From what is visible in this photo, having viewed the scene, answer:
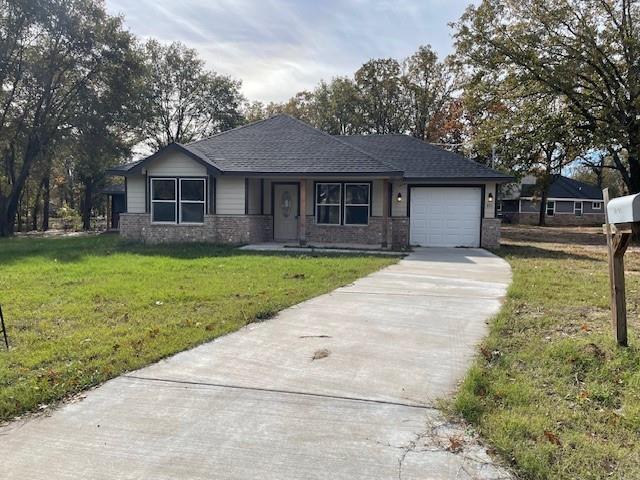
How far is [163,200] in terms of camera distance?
670 inches

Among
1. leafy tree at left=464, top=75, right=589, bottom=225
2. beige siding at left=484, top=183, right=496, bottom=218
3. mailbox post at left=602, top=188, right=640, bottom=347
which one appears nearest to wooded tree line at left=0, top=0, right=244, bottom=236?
leafy tree at left=464, top=75, right=589, bottom=225

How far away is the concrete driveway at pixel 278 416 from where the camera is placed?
281cm

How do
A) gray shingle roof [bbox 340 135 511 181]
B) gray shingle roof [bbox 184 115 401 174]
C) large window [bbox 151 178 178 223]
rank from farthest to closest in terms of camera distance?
gray shingle roof [bbox 340 135 511 181] < large window [bbox 151 178 178 223] < gray shingle roof [bbox 184 115 401 174]

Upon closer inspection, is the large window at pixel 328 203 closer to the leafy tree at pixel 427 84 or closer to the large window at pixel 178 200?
the large window at pixel 178 200

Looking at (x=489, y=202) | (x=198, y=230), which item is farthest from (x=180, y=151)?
(x=489, y=202)

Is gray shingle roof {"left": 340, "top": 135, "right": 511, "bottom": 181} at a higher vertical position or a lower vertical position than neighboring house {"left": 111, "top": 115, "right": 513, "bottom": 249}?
higher

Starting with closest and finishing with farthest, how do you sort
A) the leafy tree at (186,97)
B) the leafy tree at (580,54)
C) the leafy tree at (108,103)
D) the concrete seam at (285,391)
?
the concrete seam at (285,391), the leafy tree at (580,54), the leafy tree at (108,103), the leafy tree at (186,97)

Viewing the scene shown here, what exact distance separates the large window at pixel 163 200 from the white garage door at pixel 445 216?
8.38 metres

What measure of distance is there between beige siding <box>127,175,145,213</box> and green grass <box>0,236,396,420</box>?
4.12 meters

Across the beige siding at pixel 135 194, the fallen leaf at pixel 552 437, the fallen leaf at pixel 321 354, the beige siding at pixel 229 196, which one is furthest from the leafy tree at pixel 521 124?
the fallen leaf at pixel 552 437

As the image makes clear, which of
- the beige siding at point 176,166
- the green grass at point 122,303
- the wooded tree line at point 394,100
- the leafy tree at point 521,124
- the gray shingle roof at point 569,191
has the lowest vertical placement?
the green grass at point 122,303

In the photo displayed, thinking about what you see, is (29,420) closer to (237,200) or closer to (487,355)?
(487,355)

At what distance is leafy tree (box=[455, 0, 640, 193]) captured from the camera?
20969 mm

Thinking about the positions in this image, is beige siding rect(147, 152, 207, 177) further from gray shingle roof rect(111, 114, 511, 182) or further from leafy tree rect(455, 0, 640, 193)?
leafy tree rect(455, 0, 640, 193)
